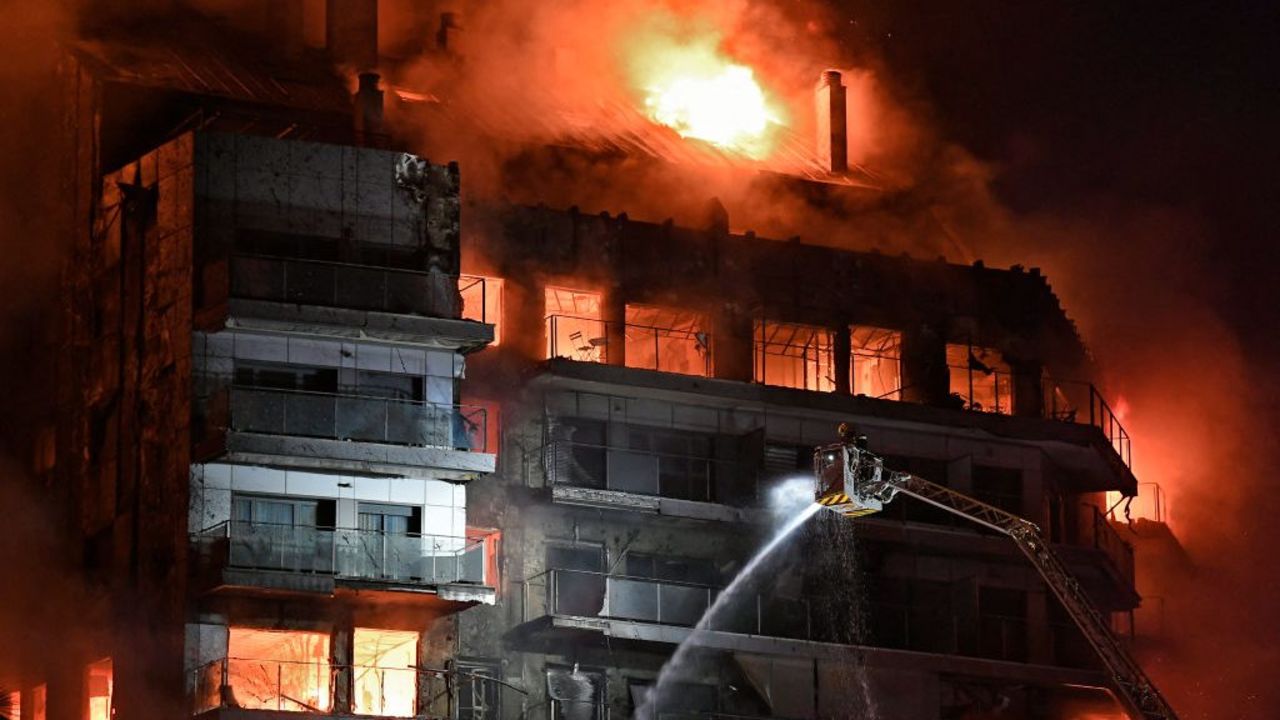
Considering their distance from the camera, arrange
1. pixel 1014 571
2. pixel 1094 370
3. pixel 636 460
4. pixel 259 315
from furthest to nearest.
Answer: pixel 1094 370 → pixel 1014 571 → pixel 636 460 → pixel 259 315

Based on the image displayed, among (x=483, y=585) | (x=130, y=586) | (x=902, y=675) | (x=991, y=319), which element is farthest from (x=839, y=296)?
(x=130, y=586)

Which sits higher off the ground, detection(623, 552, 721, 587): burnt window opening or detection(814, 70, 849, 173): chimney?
detection(814, 70, 849, 173): chimney

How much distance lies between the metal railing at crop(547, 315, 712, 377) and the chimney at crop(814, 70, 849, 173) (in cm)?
1150

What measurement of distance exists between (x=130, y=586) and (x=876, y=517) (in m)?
21.9

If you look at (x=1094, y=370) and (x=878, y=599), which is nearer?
(x=878, y=599)

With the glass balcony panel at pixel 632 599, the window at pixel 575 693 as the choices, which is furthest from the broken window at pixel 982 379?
the window at pixel 575 693

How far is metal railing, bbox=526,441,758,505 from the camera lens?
243ft

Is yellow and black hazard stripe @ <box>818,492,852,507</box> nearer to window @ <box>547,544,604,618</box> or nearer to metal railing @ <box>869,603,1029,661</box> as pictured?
window @ <box>547,544,604,618</box>

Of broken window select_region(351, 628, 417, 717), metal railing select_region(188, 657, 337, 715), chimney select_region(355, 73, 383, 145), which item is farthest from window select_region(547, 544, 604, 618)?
chimney select_region(355, 73, 383, 145)

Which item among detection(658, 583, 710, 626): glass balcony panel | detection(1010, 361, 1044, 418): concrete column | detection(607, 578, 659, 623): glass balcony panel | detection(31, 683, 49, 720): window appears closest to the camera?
detection(607, 578, 659, 623): glass balcony panel

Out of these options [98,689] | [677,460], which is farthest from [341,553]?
[677,460]

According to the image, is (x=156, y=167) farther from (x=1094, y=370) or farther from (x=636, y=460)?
(x=1094, y=370)

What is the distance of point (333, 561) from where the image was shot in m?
68.6

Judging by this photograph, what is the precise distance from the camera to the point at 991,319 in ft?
277
